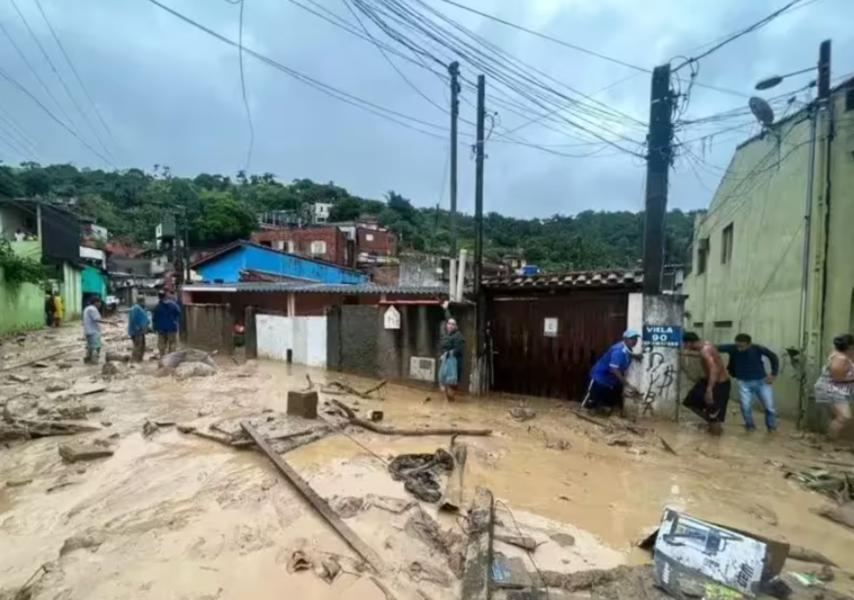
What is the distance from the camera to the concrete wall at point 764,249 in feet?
31.9

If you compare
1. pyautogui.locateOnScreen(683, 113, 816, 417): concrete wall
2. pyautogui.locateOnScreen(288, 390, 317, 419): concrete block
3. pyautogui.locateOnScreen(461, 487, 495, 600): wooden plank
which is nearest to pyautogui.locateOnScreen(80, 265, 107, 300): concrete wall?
pyautogui.locateOnScreen(288, 390, 317, 419): concrete block

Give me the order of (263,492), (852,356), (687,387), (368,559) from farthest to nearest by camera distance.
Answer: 1. (687,387)
2. (852,356)
3. (263,492)
4. (368,559)

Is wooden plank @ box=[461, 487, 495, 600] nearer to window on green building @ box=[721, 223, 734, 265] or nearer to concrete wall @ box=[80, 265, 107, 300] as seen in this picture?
window on green building @ box=[721, 223, 734, 265]

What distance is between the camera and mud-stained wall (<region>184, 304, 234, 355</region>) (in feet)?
57.9

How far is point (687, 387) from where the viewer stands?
1122 cm

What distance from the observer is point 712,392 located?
8273 millimetres

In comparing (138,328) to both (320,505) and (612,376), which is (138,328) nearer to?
(320,505)

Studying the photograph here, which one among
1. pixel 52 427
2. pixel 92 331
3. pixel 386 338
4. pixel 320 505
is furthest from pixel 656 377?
pixel 92 331

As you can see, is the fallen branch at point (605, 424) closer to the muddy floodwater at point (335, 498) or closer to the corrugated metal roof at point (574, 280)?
the muddy floodwater at point (335, 498)

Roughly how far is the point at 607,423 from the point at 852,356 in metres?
3.73

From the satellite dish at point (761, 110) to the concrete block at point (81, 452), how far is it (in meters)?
12.4

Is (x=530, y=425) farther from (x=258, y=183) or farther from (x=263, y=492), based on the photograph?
(x=258, y=183)

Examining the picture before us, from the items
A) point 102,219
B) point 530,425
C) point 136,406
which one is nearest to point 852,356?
point 530,425

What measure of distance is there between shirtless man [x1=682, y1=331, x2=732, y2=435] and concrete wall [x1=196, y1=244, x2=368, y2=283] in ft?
80.0
